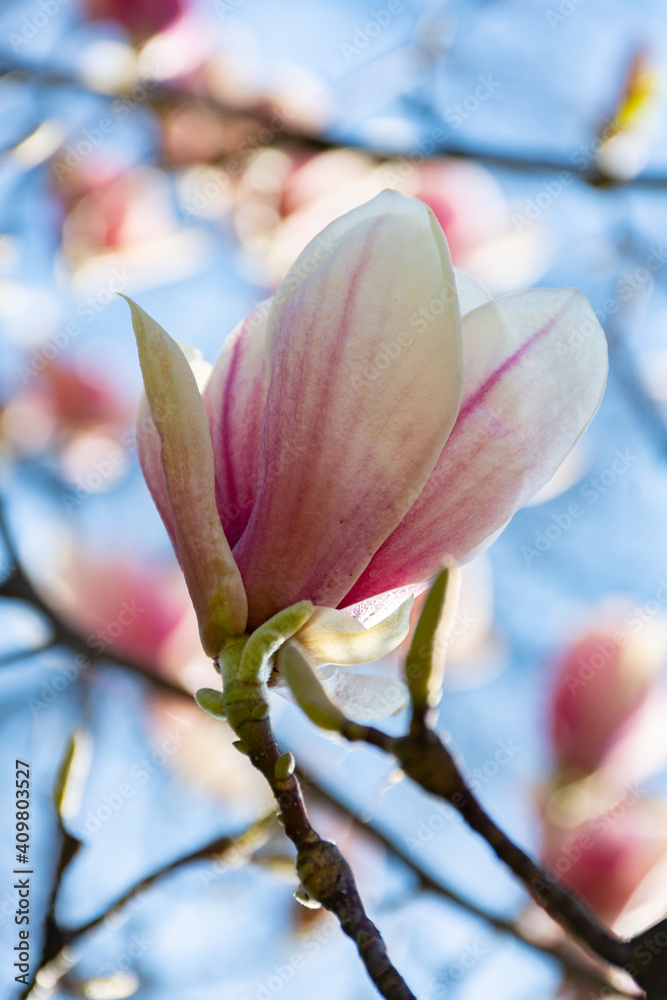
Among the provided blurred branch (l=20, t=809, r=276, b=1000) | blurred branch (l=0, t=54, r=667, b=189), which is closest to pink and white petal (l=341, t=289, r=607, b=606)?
blurred branch (l=20, t=809, r=276, b=1000)

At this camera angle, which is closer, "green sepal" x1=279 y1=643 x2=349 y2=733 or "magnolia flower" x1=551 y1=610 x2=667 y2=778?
"green sepal" x1=279 y1=643 x2=349 y2=733

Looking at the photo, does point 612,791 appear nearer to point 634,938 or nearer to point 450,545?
point 450,545

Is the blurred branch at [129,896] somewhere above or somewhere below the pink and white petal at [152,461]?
below

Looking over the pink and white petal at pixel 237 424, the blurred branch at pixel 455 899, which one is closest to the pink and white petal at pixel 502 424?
the pink and white petal at pixel 237 424

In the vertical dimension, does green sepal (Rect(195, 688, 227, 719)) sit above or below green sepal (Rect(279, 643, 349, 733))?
below

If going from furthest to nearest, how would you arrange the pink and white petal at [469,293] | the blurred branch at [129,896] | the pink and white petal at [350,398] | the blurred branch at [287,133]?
the blurred branch at [287,133]
the blurred branch at [129,896]
the pink and white petal at [469,293]
the pink and white petal at [350,398]

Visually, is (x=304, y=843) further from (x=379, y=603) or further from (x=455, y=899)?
(x=455, y=899)

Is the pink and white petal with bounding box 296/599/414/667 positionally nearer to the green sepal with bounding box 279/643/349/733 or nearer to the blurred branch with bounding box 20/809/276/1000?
the green sepal with bounding box 279/643/349/733

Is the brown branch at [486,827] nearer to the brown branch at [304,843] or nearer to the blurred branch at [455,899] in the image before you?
the brown branch at [304,843]
